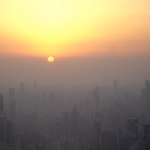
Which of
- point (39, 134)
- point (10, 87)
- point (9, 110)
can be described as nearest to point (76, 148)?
point (39, 134)

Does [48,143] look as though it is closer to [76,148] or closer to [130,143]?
[76,148]

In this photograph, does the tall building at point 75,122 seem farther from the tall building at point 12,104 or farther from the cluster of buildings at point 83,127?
the tall building at point 12,104

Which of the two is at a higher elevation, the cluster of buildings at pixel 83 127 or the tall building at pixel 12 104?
the tall building at pixel 12 104

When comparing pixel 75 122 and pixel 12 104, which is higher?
pixel 12 104

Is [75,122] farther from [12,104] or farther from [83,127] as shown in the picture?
[12,104]

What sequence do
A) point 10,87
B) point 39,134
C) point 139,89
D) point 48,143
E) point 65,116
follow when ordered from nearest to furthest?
1. point 48,143
2. point 39,134
3. point 65,116
4. point 10,87
5. point 139,89

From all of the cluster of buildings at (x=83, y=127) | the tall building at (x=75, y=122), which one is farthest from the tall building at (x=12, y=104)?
the tall building at (x=75, y=122)

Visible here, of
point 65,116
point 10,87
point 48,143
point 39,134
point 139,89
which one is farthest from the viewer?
point 139,89

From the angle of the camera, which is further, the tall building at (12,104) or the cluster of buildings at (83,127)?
the tall building at (12,104)

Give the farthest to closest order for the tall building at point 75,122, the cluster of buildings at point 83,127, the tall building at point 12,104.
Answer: the tall building at point 12,104
the tall building at point 75,122
the cluster of buildings at point 83,127

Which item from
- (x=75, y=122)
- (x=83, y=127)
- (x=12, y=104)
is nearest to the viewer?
(x=83, y=127)

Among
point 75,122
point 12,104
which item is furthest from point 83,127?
point 12,104
